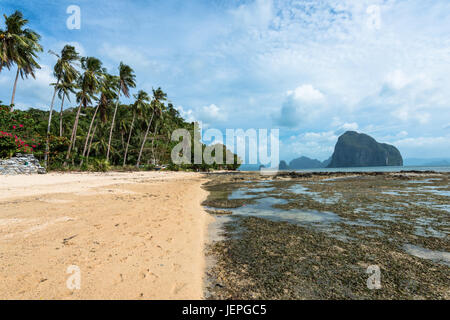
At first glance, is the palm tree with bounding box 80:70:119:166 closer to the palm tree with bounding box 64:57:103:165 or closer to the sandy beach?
the palm tree with bounding box 64:57:103:165

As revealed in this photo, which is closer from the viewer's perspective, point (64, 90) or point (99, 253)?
point (99, 253)

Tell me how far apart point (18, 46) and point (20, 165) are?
51.3ft

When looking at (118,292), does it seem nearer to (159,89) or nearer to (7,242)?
(7,242)

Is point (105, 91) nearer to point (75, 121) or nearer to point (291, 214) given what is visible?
point (75, 121)

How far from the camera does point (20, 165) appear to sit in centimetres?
1683

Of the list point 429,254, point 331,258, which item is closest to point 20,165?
point 331,258

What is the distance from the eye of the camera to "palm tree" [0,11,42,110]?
66.4 ft

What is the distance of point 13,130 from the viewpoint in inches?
730

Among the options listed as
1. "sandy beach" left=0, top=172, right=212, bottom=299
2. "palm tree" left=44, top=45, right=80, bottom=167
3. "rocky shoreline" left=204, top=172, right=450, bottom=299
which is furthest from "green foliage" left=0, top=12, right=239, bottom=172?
"rocky shoreline" left=204, top=172, right=450, bottom=299

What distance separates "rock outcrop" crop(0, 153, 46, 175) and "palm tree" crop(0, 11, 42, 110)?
7.50m

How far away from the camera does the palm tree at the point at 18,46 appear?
797 inches
